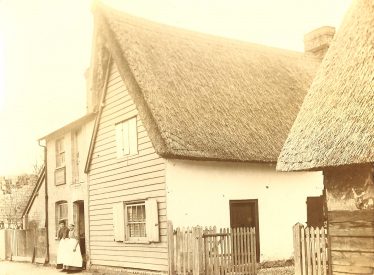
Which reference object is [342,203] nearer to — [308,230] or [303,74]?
[308,230]

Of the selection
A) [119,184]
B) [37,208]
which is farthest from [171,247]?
[37,208]

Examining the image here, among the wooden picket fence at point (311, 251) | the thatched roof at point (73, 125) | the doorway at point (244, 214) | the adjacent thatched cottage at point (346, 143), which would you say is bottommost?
the wooden picket fence at point (311, 251)

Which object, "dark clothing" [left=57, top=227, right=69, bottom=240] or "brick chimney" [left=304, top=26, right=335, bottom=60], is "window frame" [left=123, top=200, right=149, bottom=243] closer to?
"dark clothing" [left=57, top=227, right=69, bottom=240]

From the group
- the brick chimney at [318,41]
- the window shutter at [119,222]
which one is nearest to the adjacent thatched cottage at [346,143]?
the window shutter at [119,222]

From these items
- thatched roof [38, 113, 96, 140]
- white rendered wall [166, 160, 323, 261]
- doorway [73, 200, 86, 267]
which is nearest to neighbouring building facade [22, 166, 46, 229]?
thatched roof [38, 113, 96, 140]

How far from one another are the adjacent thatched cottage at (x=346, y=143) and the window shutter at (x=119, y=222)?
6.93 meters

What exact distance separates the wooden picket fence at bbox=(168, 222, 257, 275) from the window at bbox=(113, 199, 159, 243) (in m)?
1.19

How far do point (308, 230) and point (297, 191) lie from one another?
659 centimetres

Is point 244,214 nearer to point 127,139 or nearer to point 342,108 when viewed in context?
point 127,139

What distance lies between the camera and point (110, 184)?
1803 centimetres

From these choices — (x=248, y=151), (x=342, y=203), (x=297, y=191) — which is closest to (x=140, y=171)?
(x=248, y=151)

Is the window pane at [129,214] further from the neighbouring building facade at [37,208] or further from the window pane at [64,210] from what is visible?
the neighbouring building facade at [37,208]

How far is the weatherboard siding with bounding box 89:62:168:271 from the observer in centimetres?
1535

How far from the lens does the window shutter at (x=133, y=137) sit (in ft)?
54.1
